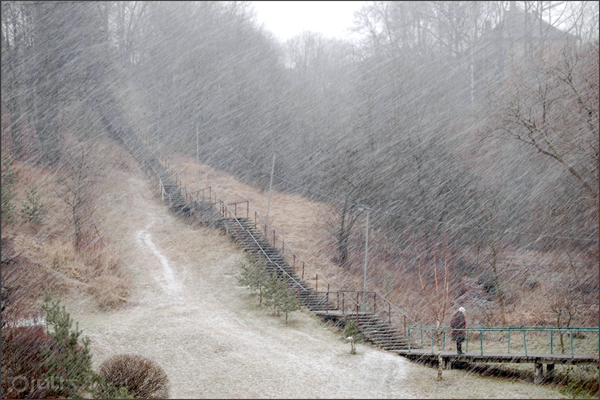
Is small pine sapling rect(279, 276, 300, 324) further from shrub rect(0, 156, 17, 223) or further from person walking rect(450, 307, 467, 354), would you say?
shrub rect(0, 156, 17, 223)

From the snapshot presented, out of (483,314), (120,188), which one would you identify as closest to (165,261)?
(120,188)

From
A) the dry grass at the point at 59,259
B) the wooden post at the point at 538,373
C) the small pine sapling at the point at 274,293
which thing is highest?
the dry grass at the point at 59,259

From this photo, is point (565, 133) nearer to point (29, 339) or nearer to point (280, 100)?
point (29, 339)

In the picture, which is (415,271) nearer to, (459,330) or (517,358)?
(459,330)

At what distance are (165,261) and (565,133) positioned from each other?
18660mm

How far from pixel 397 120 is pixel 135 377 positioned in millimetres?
24228

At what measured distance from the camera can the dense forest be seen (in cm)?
2373

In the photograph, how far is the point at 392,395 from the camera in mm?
10414

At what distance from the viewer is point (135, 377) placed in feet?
31.8

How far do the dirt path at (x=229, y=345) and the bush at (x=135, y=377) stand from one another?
43 cm

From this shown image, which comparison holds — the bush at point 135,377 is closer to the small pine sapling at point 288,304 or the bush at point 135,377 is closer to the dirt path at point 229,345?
the dirt path at point 229,345

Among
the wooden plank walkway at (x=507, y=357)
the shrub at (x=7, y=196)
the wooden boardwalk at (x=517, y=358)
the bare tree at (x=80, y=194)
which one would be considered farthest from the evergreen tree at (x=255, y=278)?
the shrub at (x=7, y=196)

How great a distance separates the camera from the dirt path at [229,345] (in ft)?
35.4

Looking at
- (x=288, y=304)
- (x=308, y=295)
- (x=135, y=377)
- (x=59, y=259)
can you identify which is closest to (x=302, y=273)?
(x=308, y=295)
